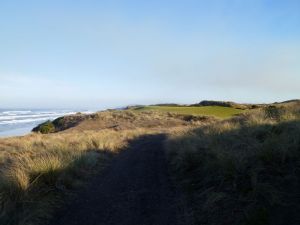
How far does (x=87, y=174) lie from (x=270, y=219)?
17.5 feet

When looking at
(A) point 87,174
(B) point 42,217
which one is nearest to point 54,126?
(A) point 87,174

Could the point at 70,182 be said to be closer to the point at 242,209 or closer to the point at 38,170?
the point at 38,170

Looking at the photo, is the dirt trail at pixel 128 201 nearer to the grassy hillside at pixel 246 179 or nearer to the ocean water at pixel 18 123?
the grassy hillside at pixel 246 179

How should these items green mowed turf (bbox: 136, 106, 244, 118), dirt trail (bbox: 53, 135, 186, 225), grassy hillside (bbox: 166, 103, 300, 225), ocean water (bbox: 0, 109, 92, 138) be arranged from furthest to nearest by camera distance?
ocean water (bbox: 0, 109, 92, 138) → green mowed turf (bbox: 136, 106, 244, 118) → dirt trail (bbox: 53, 135, 186, 225) → grassy hillside (bbox: 166, 103, 300, 225)

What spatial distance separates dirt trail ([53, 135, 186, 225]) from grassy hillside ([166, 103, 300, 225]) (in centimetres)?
38

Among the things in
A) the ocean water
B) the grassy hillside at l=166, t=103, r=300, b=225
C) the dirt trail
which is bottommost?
the ocean water

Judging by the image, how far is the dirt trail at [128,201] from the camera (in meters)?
6.19

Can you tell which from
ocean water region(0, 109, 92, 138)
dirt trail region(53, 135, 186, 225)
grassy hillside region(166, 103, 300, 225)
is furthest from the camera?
ocean water region(0, 109, 92, 138)

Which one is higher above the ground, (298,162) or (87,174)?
(298,162)

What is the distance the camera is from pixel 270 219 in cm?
511

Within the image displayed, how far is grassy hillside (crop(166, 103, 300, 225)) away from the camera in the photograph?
17.8 feet

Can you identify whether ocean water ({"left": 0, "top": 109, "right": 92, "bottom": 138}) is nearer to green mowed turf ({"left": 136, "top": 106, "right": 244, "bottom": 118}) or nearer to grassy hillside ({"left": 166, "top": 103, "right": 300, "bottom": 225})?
green mowed turf ({"left": 136, "top": 106, "right": 244, "bottom": 118})

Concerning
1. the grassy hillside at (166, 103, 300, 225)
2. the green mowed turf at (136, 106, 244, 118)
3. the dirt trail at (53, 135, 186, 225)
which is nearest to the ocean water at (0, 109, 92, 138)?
the green mowed turf at (136, 106, 244, 118)

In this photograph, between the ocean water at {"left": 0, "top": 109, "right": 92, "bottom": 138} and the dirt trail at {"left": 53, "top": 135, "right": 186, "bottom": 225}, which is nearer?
the dirt trail at {"left": 53, "top": 135, "right": 186, "bottom": 225}
